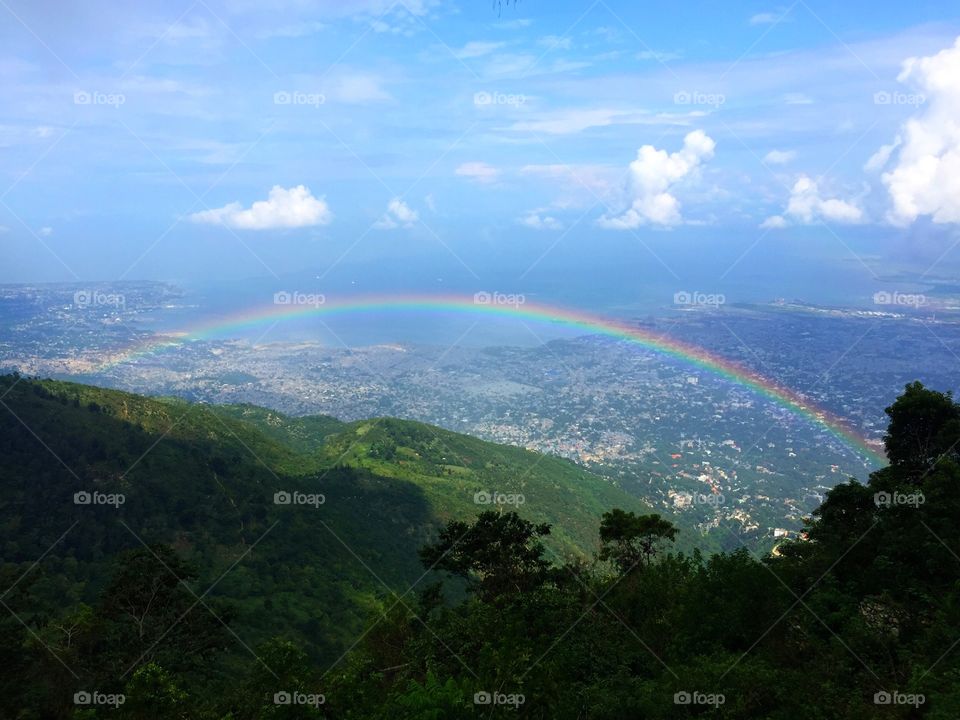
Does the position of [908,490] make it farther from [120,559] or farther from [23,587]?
[23,587]

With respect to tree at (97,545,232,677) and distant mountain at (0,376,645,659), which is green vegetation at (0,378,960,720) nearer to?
tree at (97,545,232,677)

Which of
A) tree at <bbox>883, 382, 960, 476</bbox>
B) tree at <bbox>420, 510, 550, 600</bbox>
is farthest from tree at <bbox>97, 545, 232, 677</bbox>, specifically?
tree at <bbox>883, 382, 960, 476</bbox>

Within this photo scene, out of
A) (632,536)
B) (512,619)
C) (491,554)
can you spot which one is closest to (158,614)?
(491,554)

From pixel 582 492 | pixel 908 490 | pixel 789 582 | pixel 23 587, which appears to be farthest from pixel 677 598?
pixel 582 492

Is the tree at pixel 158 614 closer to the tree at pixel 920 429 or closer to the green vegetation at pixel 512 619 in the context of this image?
the green vegetation at pixel 512 619

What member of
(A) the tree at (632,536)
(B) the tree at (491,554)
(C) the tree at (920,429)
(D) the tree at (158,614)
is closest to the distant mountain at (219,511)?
(B) the tree at (491,554)

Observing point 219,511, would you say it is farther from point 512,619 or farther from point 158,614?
point 512,619
